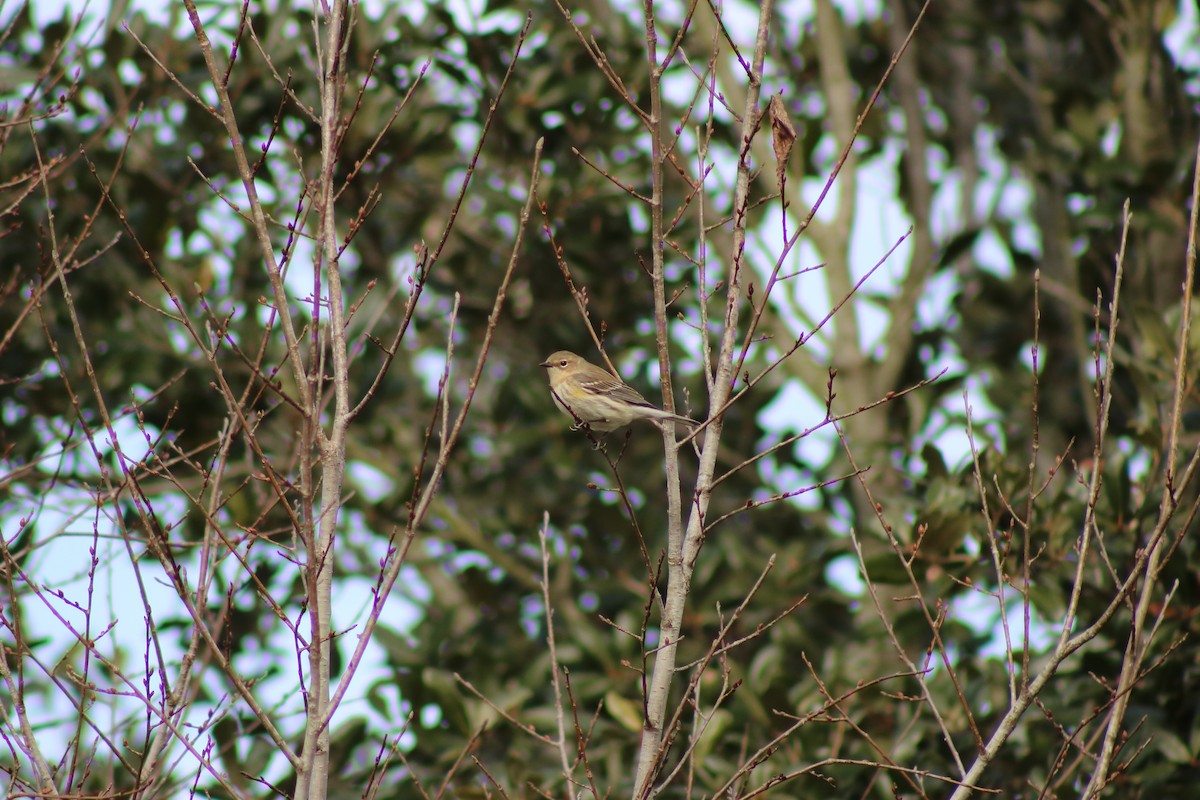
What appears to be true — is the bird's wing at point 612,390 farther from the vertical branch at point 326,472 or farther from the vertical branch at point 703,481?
the vertical branch at point 326,472

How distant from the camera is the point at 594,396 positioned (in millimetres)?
6578

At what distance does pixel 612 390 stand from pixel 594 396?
0.62ft

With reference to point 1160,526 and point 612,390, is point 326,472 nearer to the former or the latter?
point 1160,526

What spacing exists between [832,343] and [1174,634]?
11.5 feet

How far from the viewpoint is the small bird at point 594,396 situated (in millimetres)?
6281

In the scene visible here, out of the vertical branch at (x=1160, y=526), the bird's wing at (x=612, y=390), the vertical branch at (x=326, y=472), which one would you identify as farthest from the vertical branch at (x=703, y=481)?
the bird's wing at (x=612, y=390)

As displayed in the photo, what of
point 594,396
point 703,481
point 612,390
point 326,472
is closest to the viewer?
point 326,472

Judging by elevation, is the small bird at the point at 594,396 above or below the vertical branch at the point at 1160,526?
above

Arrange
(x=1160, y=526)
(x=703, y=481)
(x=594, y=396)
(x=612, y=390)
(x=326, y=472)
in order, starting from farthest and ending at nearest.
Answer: (x=594, y=396)
(x=612, y=390)
(x=703, y=481)
(x=326, y=472)
(x=1160, y=526)

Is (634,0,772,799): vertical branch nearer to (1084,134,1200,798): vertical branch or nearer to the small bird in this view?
(1084,134,1200,798): vertical branch

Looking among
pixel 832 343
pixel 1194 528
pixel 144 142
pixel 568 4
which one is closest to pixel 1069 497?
pixel 1194 528

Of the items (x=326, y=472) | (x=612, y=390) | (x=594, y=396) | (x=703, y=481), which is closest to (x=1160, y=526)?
(x=703, y=481)

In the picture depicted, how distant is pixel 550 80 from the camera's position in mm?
7770

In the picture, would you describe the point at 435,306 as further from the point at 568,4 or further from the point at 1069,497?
the point at 1069,497
